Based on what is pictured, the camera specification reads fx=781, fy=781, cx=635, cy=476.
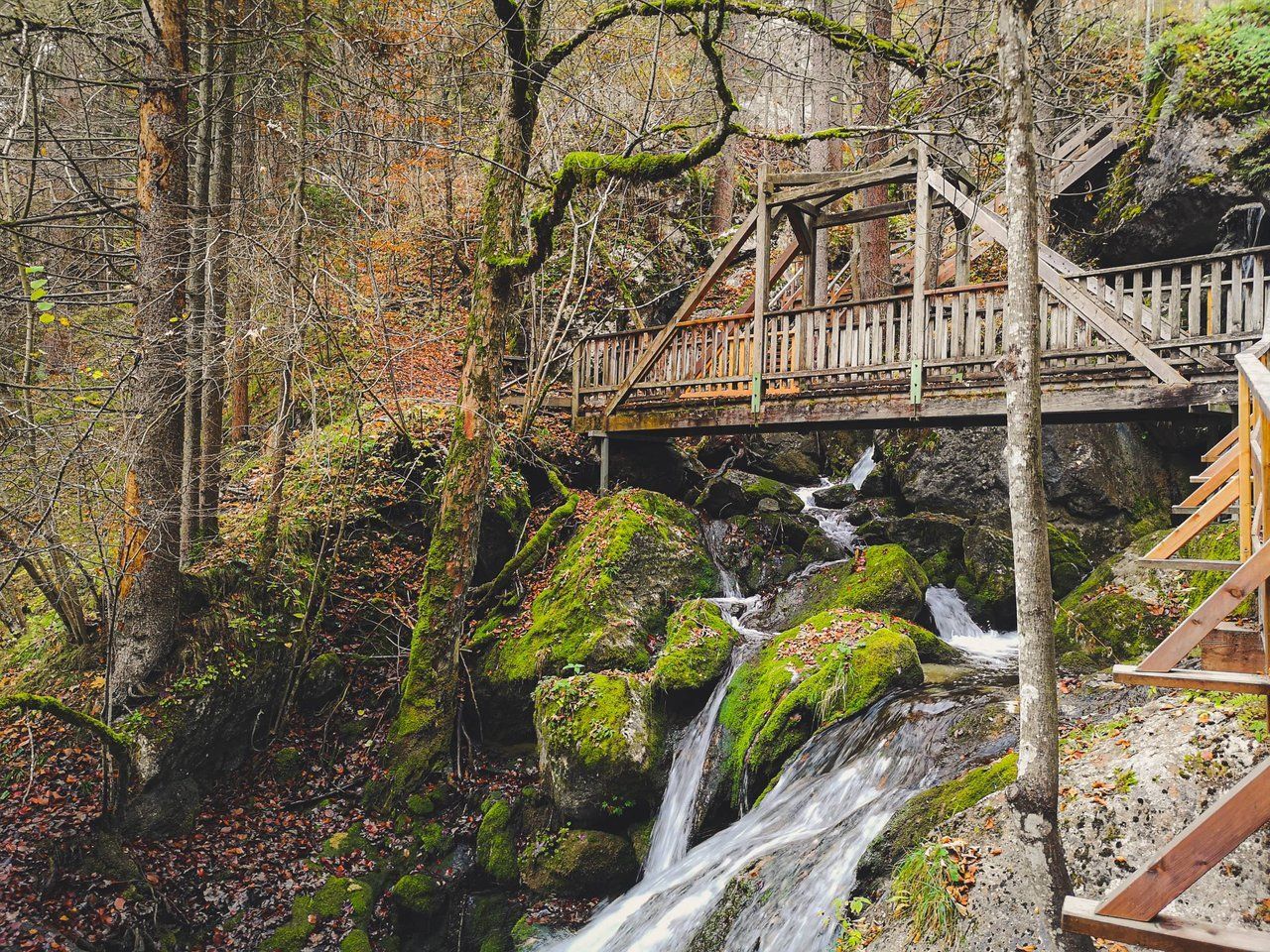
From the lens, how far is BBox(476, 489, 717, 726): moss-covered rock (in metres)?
8.84

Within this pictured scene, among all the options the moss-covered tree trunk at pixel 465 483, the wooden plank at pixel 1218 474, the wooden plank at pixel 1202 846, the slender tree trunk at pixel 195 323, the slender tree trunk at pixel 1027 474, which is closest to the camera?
the wooden plank at pixel 1202 846

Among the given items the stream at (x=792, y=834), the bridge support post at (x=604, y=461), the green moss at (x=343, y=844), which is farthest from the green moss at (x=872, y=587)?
the green moss at (x=343, y=844)

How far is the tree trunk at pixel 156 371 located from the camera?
7422 mm

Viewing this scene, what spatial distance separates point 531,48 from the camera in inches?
335

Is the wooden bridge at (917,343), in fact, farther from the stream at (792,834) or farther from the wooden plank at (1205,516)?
the wooden plank at (1205,516)

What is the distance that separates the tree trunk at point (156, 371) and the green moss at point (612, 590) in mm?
3527

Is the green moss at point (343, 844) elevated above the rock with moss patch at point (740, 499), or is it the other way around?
the rock with moss patch at point (740, 499)

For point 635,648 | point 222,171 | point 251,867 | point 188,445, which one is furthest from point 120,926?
point 222,171

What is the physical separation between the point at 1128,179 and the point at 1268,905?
483 inches

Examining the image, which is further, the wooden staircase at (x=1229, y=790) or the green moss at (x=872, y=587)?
the green moss at (x=872, y=587)

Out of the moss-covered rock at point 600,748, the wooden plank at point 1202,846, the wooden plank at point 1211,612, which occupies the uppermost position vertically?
the wooden plank at point 1211,612

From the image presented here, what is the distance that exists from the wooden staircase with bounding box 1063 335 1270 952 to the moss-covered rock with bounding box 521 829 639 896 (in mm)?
5054

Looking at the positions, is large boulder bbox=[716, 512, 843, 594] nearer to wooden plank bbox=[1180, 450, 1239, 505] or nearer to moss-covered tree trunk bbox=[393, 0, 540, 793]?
moss-covered tree trunk bbox=[393, 0, 540, 793]

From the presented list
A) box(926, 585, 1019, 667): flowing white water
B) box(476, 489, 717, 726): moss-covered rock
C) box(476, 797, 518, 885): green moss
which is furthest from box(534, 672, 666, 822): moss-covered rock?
box(926, 585, 1019, 667): flowing white water
